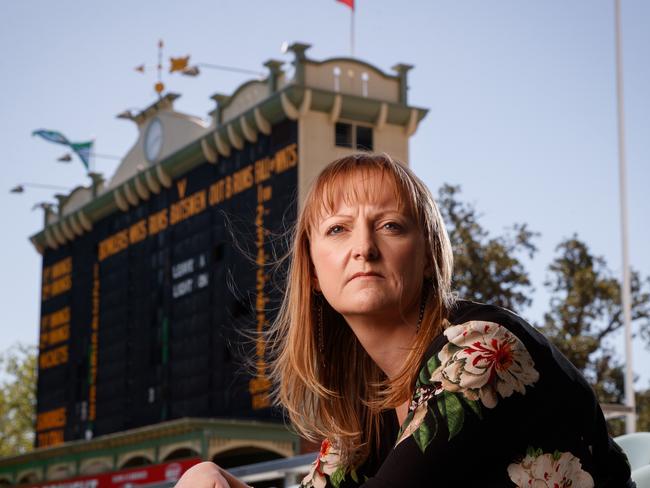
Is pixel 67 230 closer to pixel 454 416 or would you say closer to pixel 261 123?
pixel 261 123

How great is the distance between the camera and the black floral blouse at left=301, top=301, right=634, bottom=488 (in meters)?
1.59

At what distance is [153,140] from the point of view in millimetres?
26266

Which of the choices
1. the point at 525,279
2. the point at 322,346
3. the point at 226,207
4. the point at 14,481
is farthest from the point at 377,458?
the point at 14,481

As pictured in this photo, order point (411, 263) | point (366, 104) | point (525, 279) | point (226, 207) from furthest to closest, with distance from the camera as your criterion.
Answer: point (525, 279)
point (366, 104)
point (226, 207)
point (411, 263)

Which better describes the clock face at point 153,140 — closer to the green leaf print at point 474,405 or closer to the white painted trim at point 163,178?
the white painted trim at point 163,178

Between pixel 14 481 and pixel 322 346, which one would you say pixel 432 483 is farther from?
pixel 14 481

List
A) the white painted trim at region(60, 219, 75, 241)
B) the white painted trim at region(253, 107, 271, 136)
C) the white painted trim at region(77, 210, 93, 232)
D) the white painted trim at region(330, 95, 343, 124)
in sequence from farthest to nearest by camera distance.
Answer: the white painted trim at region(60, 219, 75, 241)
the white painted trim at region(77, 210, 93, 232)
the white painted trim at region(330, 95, 343, 124)
the white painted trim at region(253, 107, 271, 136)

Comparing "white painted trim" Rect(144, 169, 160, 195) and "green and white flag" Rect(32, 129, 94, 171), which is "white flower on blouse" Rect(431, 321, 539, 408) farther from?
"green and white flag" Rect(32, 129, 94, 171)

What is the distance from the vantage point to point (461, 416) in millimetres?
1586

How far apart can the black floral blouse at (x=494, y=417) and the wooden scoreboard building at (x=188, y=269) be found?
49.2 feet

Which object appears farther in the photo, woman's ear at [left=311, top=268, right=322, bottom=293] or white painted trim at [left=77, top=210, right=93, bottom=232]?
white painted trim at [left=77, top=210, right=93, bottom=232]

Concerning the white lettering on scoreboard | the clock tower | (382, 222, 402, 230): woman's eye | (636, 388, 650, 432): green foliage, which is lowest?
(382, 222, 402, 230): woman's eye

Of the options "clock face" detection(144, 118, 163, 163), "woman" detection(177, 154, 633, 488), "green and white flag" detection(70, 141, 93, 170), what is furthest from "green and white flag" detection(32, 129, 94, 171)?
"woman" detection(177, 154, 633, 488)

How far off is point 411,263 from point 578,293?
23.0 meters
